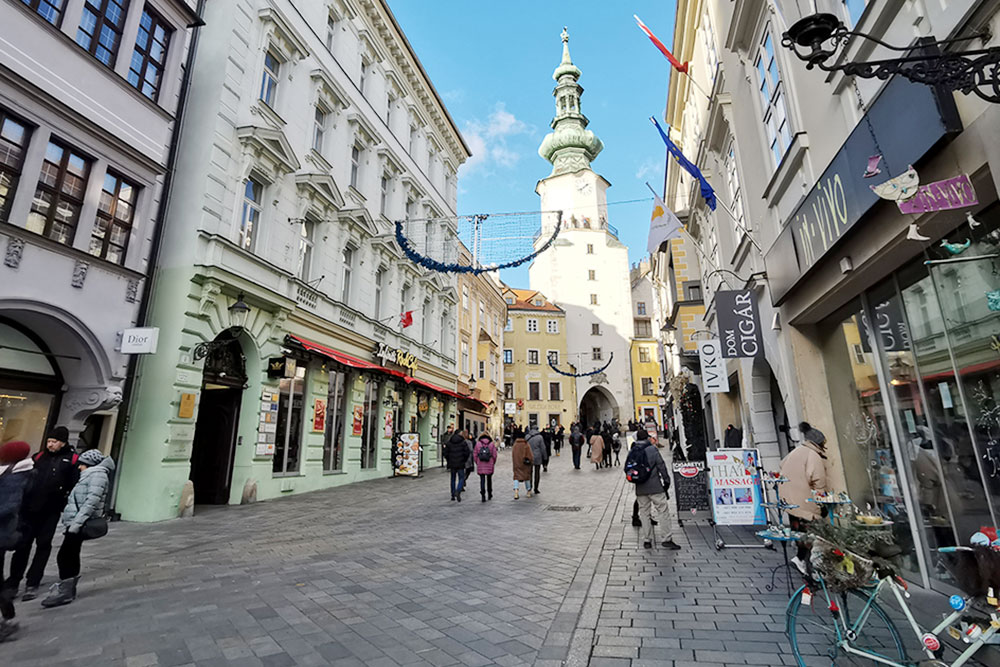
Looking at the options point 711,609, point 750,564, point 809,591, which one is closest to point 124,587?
point 711,609

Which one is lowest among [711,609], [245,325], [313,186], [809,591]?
[711,609]

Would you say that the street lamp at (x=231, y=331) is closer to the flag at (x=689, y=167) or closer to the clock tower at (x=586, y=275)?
the flag at (x=689, y=167)

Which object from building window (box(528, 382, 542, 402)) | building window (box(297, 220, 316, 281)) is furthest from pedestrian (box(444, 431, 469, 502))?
building window (box(528, 382, 542, 402))

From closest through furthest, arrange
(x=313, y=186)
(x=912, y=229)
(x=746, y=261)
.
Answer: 1. (x=912, y=229)
2. (x=746, y=261)
3. (x=313, y=186)

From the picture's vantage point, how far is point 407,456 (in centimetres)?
1911

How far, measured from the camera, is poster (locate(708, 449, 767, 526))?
25.7ft

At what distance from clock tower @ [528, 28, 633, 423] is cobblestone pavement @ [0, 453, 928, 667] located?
44.6m

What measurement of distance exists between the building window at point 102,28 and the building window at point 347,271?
8364 mm

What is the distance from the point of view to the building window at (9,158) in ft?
27.2

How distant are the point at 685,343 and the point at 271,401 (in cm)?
1231

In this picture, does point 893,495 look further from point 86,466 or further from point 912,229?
point 86,466

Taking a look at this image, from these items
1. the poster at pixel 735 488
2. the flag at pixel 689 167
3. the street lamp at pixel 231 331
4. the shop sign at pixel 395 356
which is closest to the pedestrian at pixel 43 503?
the street lamp at pixel 231 331

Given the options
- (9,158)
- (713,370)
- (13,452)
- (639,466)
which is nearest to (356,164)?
(9,158)

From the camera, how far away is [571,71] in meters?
62.7
